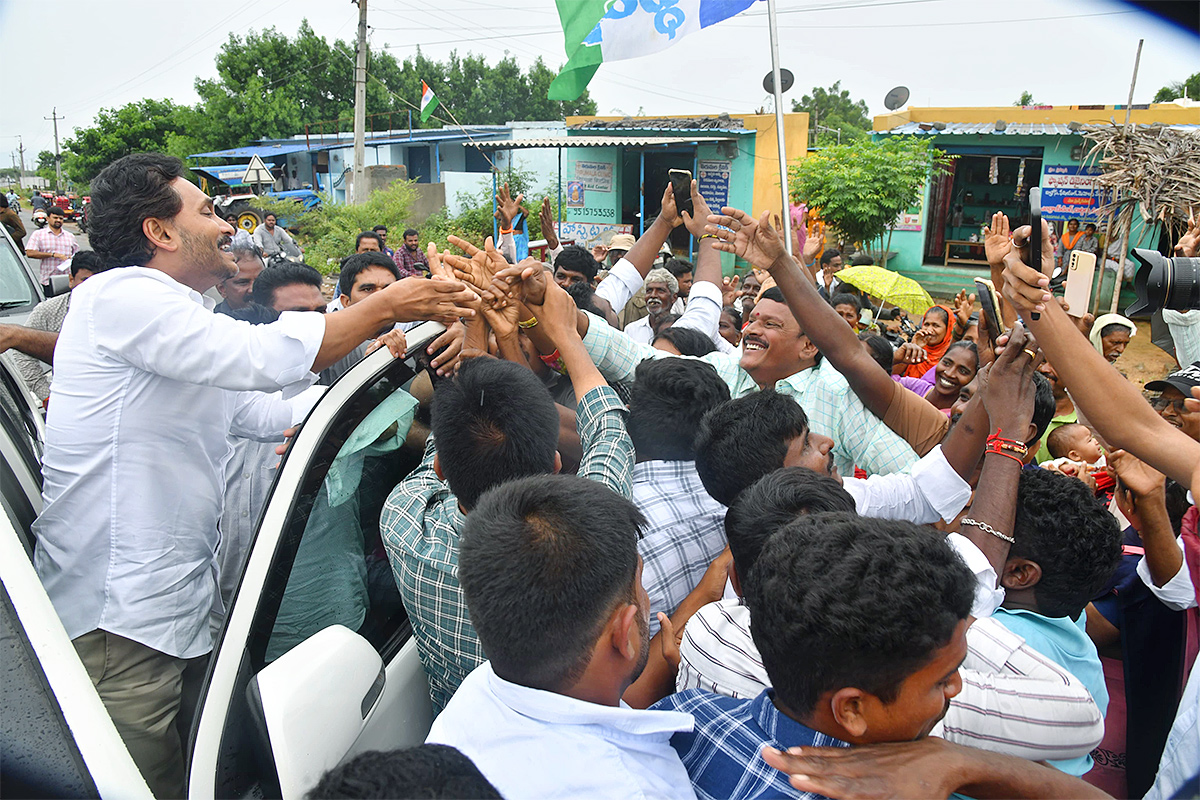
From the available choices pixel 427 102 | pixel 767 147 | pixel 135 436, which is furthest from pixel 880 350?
pixel 427 102

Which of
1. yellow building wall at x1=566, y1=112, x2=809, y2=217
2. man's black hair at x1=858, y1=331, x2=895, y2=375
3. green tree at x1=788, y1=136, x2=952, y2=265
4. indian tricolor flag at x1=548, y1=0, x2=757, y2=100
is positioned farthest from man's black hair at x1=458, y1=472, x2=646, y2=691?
yellow building wall at x1=566, y1=112, x2=809, y2=217

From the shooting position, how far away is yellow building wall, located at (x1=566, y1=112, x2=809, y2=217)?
1808 cm

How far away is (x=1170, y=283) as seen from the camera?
2.08m

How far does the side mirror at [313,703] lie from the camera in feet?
4.67

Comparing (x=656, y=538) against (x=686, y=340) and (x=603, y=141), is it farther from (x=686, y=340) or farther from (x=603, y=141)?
(x=603, y=141)

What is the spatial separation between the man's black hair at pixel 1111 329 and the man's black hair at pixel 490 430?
15.0ft

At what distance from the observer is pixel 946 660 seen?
1248 mm

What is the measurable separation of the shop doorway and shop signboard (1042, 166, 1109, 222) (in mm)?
1094

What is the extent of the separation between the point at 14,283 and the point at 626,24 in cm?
489

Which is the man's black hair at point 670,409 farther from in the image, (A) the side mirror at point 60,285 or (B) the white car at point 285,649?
(A) the side mirror at point 60,285

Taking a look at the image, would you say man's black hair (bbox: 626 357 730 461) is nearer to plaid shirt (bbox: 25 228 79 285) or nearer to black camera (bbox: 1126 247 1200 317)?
black camera (bbox: 1126 247 1200 317)

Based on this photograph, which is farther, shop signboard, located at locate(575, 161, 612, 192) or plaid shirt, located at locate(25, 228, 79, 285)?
shop signboard, located at locate(575, 161, 612, 192)

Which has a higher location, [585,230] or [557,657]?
[585,230]

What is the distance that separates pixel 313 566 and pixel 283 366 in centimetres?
52
